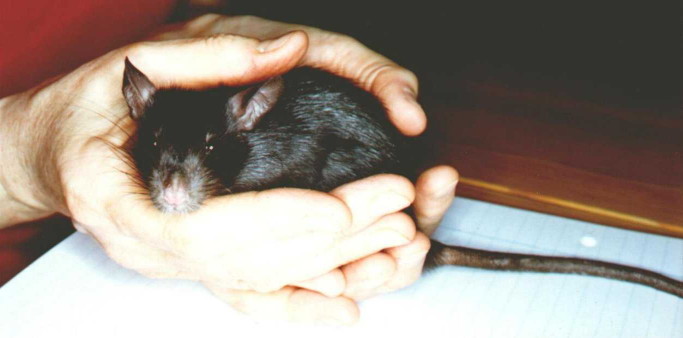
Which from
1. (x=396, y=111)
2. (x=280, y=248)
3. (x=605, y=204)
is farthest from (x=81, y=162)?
(x=605, y=204)

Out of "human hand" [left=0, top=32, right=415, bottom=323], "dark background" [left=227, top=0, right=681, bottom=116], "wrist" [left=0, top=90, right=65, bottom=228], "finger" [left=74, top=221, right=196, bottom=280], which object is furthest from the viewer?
"dark background" [left=227, top=0, right=681, bottom=116]

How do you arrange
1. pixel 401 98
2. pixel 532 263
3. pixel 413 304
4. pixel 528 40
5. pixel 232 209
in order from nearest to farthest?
pixel 232 209, pixel 413 304, pixel 532 263, pixel 401 98, pixel 528 40

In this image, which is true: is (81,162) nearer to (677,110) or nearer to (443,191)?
(443,191)

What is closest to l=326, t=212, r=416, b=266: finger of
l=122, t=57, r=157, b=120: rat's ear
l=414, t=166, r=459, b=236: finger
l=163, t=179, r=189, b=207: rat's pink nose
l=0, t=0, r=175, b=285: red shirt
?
l=414, t=166, r=459, b=236: finger

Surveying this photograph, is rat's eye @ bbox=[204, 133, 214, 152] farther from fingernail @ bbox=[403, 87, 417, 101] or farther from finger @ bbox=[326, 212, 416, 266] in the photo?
fingernail @ bbox=[403, 87, 417, 101]

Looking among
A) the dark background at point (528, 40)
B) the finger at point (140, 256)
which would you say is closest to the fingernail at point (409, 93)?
the dark background at point (528, 40)

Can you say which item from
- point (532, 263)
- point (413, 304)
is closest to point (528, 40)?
point (532, 263)

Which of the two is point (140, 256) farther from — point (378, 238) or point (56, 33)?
point (56, 33)
